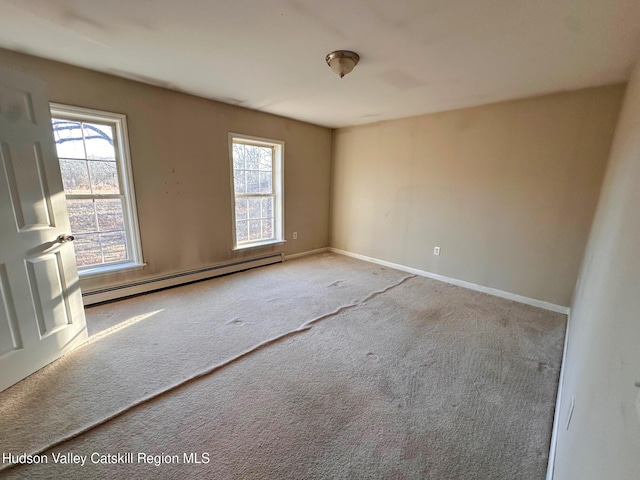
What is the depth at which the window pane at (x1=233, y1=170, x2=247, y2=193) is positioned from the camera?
392cm

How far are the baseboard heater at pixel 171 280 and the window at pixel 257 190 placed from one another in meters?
0.27

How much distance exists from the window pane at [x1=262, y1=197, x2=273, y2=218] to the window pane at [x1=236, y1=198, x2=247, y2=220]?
0.33m

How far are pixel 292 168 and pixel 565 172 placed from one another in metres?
3.46

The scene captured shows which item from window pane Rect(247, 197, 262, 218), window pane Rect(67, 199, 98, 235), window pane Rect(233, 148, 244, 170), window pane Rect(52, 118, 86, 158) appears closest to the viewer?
window pane Rect(52, 118, 86, 158)

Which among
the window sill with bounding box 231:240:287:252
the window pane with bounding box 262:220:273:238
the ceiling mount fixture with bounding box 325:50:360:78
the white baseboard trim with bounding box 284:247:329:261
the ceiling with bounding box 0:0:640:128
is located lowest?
the white baseboard trim with bounding box 284:247:329:261

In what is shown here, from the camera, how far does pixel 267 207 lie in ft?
14.5

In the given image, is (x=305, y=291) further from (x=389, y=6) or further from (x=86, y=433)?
(x=389, y=6)

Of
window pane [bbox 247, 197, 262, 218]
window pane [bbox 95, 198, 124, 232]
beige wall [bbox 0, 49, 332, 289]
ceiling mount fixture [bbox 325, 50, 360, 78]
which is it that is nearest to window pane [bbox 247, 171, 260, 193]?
window pane [bbox 247, 197, 262, 218]

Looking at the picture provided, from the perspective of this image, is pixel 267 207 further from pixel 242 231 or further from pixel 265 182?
pixel 242 231

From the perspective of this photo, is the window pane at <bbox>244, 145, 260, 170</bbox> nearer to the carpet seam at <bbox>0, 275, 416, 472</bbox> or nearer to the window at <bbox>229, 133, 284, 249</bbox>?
the window at <bbox>229, 133, 284, 249</bbox>

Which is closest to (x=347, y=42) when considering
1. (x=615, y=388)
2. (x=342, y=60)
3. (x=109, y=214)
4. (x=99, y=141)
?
(x=342, y=60)

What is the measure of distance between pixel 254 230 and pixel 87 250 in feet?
6.76

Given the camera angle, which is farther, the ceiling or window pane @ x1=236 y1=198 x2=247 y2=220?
window pane @ x1=236 y1=198 x2=247 y2=220

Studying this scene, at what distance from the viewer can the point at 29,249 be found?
179 cm
